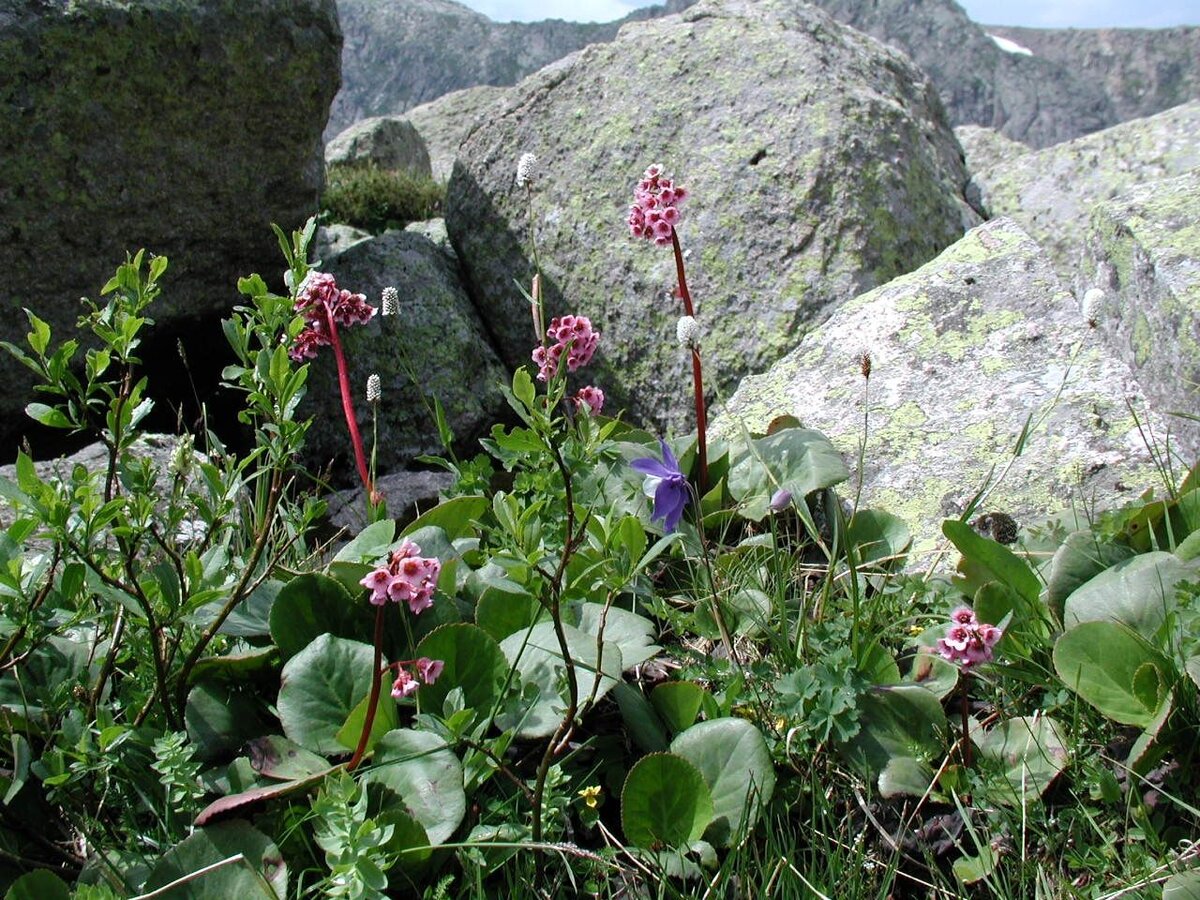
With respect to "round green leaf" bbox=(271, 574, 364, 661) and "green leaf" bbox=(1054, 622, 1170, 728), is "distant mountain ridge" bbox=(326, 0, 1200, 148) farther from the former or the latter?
"green leaf" bbox=(1054, 622, 1170, 728)

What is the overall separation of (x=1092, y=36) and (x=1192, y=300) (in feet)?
633

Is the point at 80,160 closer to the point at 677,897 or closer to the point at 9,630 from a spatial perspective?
the point at 9,630

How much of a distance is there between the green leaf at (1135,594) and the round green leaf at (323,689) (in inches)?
65.4

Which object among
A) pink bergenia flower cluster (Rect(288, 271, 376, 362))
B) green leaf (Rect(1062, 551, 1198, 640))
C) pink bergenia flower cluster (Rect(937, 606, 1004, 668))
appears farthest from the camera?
pink bergenia flower cluster (Rect(288, 271, 376, 362))

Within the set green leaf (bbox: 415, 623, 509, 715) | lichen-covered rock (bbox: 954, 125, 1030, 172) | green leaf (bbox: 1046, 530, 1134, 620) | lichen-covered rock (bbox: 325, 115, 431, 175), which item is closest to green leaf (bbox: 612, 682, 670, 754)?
green leaf (bbox: 415, 623, 509, 715)

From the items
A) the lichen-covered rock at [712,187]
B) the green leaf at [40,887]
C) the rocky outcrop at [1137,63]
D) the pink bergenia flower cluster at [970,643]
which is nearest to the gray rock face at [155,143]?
the lichen-covered rock at [712,187]

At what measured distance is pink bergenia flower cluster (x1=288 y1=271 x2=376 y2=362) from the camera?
3713mm

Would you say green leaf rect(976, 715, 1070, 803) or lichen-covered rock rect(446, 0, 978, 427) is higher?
lichen-covered rock rect(446, 0, 978, 427)

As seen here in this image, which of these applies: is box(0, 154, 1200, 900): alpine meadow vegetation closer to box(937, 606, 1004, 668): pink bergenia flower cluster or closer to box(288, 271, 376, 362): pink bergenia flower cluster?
box(937, 606, 1004, 668): pink bergenia flower cluster

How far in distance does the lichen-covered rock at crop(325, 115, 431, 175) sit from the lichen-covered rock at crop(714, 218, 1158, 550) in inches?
478

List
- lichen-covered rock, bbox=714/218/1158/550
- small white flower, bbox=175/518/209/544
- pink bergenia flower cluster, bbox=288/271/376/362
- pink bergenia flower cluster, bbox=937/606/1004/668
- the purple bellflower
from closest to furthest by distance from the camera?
pink bergenia flower cluster, bbox=937/606/1004/668, the purple bellflower, small white flower, bbox=175/518/209/544, lichen-covered rock, bbox=714/218/1158/550, pink bergenia flower cluster, bbox=288/271/376/362

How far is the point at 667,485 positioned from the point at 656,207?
3.33ft

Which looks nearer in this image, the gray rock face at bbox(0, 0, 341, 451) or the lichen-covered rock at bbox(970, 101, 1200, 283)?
the gray rock face at bbox(0, 0, 341, 451)

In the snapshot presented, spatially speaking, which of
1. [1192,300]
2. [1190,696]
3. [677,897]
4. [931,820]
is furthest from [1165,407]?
[677,897]
